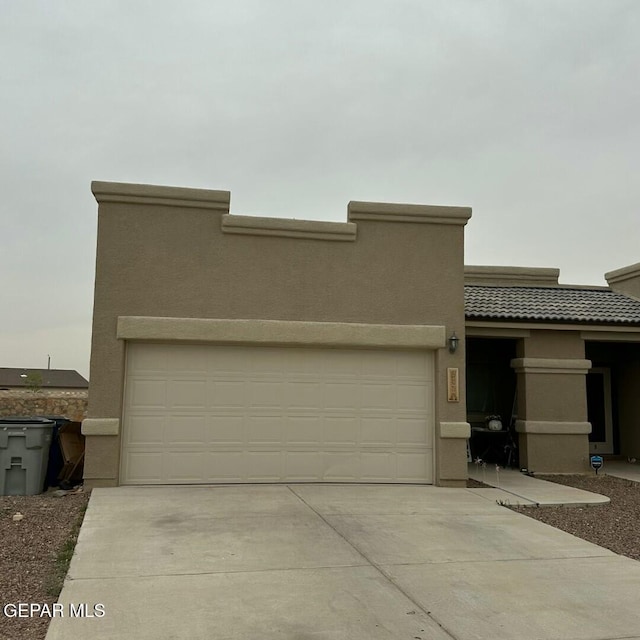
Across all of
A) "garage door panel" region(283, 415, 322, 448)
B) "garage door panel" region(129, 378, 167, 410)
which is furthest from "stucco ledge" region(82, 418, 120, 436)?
"garage door panel" region(283, 415, 322, 448)

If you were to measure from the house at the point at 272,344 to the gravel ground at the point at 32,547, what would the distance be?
44.3 inches

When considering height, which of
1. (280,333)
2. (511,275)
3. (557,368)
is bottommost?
(557,368)

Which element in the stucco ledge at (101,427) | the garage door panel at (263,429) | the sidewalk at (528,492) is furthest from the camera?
the garage door panel at (263,429)

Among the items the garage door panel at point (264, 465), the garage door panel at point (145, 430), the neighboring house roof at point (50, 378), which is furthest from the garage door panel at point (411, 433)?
the neighboring house roof at point (50, 378)

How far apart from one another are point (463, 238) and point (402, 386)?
2.83 metres

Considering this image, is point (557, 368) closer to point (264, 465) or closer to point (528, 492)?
point (528, 492)

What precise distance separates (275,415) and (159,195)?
Result: 13.3 ft

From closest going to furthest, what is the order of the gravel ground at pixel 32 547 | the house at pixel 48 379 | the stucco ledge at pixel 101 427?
1. the gravel ground at pixel 32 547
2. the stucco ledge at pixel 101 427
3. the house at pixel 48 379

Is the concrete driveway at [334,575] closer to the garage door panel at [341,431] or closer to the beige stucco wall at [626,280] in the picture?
the garage door panel at [341,431]

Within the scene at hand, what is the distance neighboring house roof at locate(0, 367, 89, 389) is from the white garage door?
49165 millimetres

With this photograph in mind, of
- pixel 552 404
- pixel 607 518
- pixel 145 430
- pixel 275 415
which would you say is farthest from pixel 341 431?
pixel 552 404

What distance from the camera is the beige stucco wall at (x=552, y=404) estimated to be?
13.2 meters

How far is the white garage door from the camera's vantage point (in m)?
10.7

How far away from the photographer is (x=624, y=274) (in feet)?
58.6
